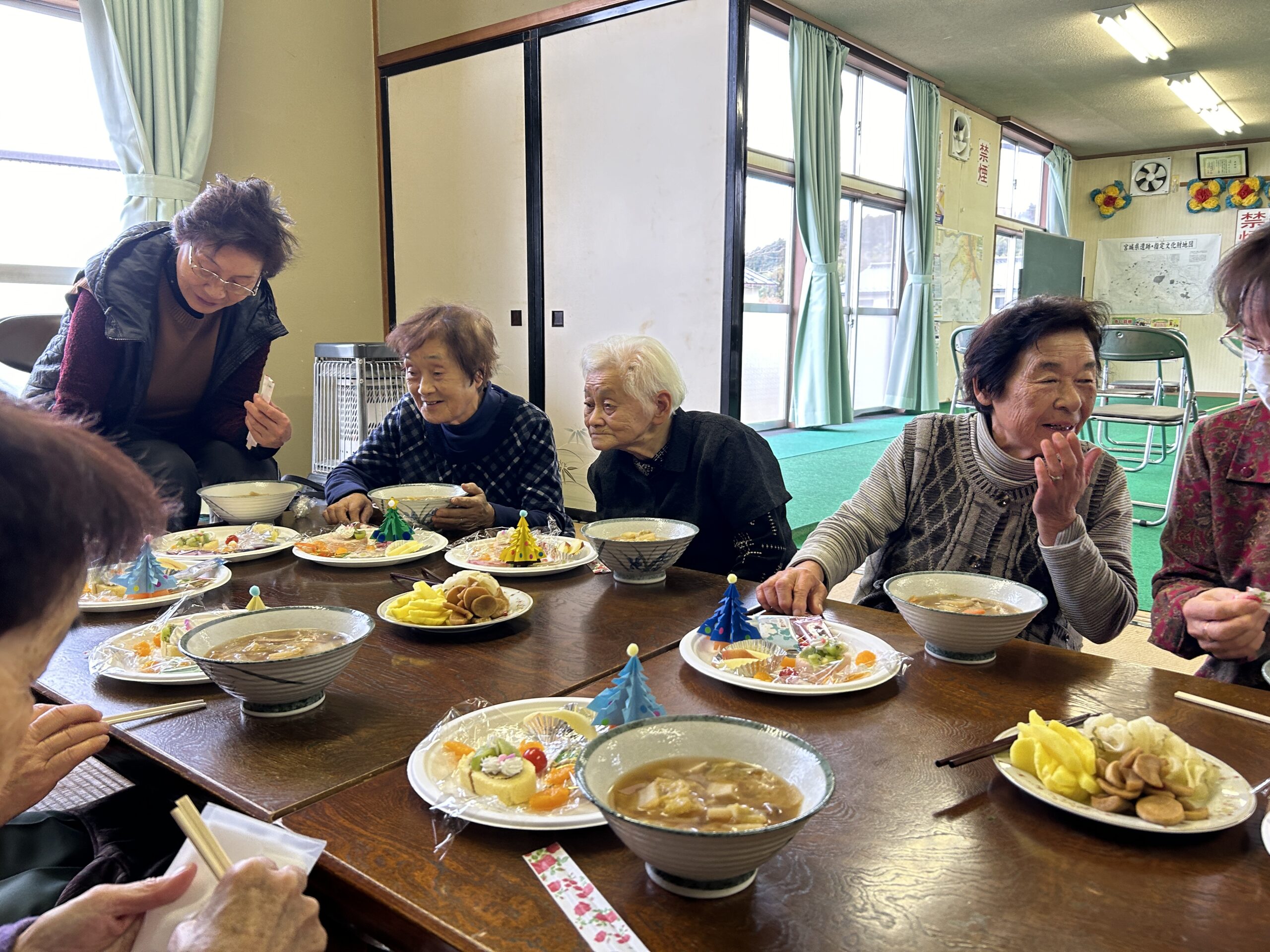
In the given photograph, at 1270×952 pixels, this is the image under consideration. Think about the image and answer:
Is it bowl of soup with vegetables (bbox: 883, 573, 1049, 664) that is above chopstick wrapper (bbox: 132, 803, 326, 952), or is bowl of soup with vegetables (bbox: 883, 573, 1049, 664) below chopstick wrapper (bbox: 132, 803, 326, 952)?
above

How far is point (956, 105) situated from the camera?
8.12m

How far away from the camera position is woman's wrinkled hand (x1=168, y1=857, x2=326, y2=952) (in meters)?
0.65

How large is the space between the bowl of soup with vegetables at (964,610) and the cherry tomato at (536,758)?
542 mm

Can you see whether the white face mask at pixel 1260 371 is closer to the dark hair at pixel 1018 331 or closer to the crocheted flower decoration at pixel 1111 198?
the dark hair at pixel 1018 331

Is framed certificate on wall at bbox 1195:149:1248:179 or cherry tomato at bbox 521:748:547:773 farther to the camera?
framed certificate on wall at bbox 1195:149:1248:179

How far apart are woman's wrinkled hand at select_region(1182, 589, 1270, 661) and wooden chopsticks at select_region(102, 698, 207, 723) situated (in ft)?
4.37

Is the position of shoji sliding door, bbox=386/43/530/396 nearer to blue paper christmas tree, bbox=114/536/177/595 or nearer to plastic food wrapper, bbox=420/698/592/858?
blue paper christmas tree, bbox=114/536/177/595

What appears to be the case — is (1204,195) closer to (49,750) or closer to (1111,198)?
(1111,198)

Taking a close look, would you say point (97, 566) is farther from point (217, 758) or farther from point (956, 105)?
point (956, 105)

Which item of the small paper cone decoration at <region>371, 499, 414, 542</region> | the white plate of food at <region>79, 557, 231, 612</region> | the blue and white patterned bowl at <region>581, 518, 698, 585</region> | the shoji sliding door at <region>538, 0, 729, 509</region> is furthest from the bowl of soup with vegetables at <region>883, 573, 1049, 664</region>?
the shoji sliding door at <region>538, 0, 729, 509</region>

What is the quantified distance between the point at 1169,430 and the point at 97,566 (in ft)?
31.4

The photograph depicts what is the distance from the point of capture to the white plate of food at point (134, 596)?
4.49ft

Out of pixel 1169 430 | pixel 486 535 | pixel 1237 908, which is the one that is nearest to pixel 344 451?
pixel 486 535

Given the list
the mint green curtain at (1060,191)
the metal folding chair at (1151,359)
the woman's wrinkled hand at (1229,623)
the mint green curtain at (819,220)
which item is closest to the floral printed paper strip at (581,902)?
the woman's wrinkled hand at (1229,623)
